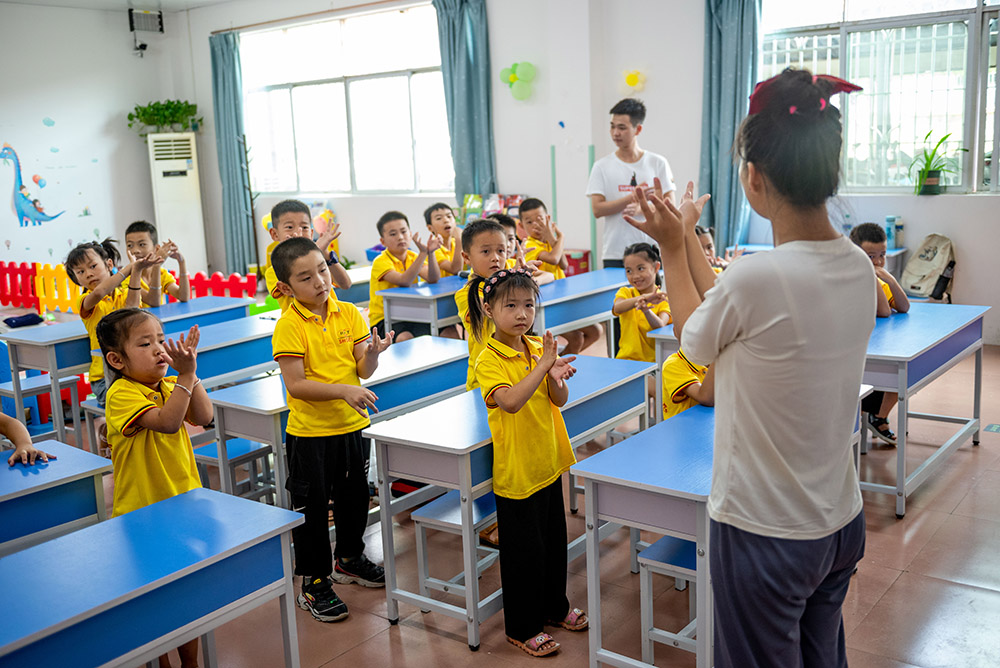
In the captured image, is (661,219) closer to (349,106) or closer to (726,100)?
(726,100)

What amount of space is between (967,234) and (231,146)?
7698 mm

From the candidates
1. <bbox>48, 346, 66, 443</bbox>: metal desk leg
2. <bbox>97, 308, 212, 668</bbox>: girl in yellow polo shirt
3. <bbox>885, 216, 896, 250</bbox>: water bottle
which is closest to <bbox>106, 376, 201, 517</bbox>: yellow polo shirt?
<bbox>97, 308, 212, 668</bbox>: girl in yellow polo shirt

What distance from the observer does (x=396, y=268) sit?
16.1 feet

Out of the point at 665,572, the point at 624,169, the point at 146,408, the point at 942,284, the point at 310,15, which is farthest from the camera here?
the point at 310,15

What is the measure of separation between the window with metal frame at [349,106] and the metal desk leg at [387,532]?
665 cm

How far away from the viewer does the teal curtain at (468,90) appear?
816 centimetres

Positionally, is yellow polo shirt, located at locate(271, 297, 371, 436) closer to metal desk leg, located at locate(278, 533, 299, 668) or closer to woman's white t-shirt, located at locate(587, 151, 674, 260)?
metal desk leg, located at locate(278, 533, 299, 668)

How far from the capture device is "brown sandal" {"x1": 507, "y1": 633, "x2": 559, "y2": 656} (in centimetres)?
248

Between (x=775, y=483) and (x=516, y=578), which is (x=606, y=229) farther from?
(x=775, y=483)

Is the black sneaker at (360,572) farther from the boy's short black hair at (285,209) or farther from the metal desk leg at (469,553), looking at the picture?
the boy's short black hair at (285,209)

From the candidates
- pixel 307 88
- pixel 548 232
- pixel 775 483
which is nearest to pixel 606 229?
pixel 548 232

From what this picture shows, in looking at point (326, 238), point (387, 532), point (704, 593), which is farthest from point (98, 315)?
point (704, 593)

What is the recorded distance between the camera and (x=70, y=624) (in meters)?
1.58

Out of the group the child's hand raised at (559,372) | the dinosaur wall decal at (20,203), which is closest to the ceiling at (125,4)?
the dinosaur wall decal at (20,203)
